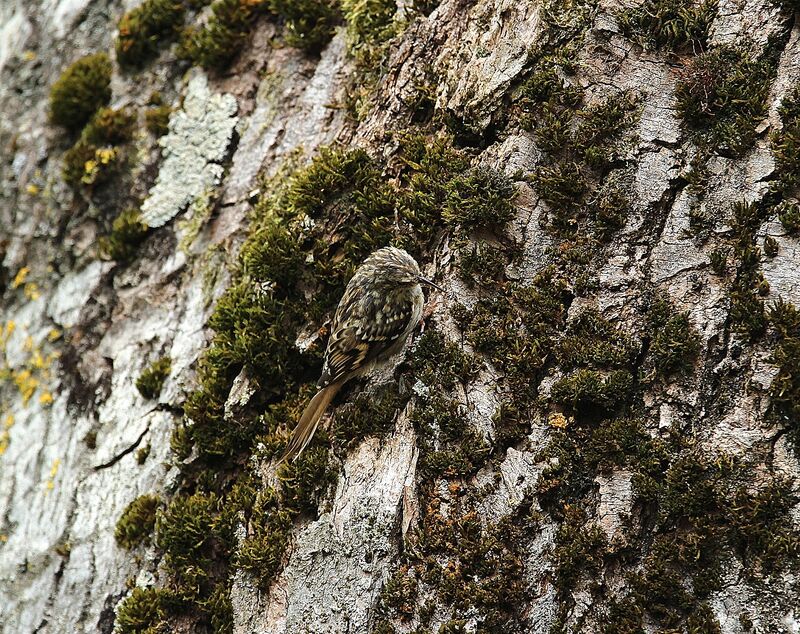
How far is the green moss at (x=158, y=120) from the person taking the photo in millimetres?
5504

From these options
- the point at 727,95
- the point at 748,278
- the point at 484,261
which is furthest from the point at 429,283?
the point at 727,95

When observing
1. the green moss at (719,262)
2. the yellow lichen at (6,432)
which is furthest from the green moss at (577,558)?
the yellow lichen at (6,432)

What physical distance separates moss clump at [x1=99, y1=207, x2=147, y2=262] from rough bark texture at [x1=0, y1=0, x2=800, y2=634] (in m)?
0.07

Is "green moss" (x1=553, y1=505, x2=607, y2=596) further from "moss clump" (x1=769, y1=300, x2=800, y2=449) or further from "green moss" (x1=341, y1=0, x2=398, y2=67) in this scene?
"green moss" (x1=341, y1=0, x2=398, y2=67)

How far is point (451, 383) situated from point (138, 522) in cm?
193

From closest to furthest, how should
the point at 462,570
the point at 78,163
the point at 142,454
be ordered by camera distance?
the point at 462,570 → the point at 142,454 → the point at 78,163

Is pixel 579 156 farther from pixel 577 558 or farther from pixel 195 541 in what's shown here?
pixel 195 541

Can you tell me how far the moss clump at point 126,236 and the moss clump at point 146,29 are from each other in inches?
51.4

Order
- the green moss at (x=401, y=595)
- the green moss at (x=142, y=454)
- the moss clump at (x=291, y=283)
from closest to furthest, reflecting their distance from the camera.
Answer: the green moss at (x=401, y=595) → the moss clump at (x=291, y=283) → the green moss at (x=142, y=454)

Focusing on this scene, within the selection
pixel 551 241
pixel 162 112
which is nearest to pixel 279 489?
pixel 551 241

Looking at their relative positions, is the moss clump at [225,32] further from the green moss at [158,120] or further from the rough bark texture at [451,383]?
the green moss at [158,120]

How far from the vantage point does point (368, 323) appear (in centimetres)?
432

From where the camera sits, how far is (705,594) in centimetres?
319

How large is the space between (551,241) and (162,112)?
308cm
